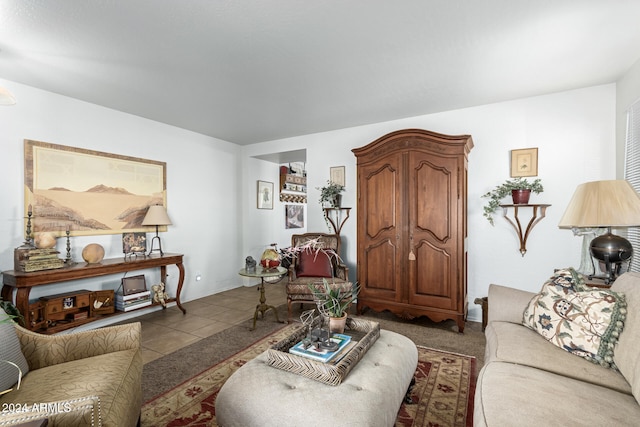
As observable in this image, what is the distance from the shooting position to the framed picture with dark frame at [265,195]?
565 centimetres

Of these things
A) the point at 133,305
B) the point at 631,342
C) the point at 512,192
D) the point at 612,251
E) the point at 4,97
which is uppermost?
the point at 4,97

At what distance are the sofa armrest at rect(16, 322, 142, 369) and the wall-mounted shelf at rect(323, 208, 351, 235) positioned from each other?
9.78ft

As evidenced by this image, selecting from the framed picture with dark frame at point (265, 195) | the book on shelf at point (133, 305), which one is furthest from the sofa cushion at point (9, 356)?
the framed picture with dark frame at point (265, 195)

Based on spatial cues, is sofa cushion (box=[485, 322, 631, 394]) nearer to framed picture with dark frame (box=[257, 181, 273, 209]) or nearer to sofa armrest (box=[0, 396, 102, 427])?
sofa armrest (box=[0, 396, 102, 427])

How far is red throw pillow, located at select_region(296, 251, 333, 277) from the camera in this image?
366 cm

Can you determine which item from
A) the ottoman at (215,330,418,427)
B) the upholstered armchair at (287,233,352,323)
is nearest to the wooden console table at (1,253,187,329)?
the upholstered armchair at (287,233,352,323)

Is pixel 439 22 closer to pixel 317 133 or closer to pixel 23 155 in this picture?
pixel 317 133

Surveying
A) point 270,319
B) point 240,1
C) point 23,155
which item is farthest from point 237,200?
point 240,1

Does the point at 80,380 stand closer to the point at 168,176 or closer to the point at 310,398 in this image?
the point at 310,398

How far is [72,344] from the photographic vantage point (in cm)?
162

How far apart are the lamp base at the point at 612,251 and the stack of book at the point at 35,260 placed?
176 inches

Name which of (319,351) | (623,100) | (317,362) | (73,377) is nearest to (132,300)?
(73,377)

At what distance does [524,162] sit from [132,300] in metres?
4.65

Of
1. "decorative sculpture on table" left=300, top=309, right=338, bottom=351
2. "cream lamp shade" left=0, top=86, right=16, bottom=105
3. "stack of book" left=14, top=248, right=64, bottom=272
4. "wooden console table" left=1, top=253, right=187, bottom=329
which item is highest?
"cream lamp shade" left=0, top=86, right=16, bottom=105
